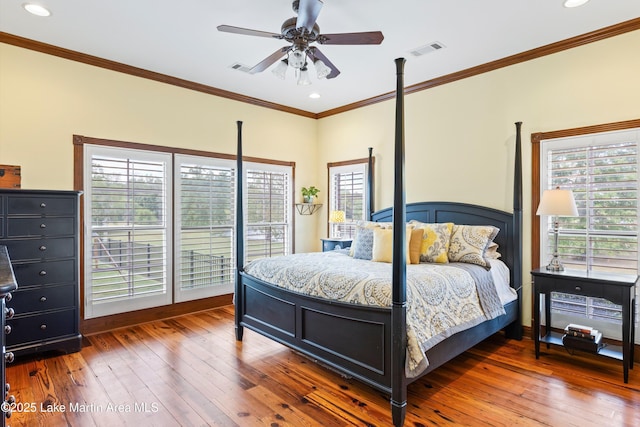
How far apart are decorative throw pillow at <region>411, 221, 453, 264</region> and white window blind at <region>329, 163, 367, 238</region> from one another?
1692 mm

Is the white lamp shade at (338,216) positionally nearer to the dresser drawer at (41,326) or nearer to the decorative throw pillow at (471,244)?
the decorative throw pillow at (471,244)

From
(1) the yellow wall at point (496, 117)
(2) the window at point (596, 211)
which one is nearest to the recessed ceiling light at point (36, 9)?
(1) the yellow wall at point (496, 117)

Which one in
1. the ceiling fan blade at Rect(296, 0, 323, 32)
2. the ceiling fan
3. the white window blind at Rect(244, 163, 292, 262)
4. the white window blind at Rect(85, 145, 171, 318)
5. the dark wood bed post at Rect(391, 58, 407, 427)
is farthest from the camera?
the white window blind at Rect(244, 163, 292, 262)

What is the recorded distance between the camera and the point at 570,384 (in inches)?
108

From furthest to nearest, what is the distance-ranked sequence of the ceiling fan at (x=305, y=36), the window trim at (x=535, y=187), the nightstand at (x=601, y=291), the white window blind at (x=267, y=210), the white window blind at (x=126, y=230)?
the white window blind at (x=267, y=210)
the white window blind at (x=126, y=230)
the window trim at (x=535, y=187)
the nightstand at (x=601, y=291)
the ceiling fan at (x=305, y=36)

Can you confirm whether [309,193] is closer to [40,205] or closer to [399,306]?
[40,205]

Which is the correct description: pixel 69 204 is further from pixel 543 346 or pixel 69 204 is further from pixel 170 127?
pixel 543 346

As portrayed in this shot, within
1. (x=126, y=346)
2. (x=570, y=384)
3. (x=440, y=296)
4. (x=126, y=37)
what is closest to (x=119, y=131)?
(x=126, y=37)

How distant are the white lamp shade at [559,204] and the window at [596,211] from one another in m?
0.30

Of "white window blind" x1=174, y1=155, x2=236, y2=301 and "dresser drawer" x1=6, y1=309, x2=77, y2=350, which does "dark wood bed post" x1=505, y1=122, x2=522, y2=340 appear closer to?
"white window blind" x1=174, y1=155, x2=236, y2=301

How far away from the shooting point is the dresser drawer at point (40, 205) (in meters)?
3.04

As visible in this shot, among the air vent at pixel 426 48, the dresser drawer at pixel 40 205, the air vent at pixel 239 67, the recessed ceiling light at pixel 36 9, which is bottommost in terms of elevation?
the dresser drawer at pixel 40 205

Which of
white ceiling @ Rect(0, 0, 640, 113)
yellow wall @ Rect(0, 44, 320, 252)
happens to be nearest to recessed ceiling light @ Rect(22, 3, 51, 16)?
white ceiling @ Rect(0, 0, 640, 113)

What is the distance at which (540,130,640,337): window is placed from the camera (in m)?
3.11
